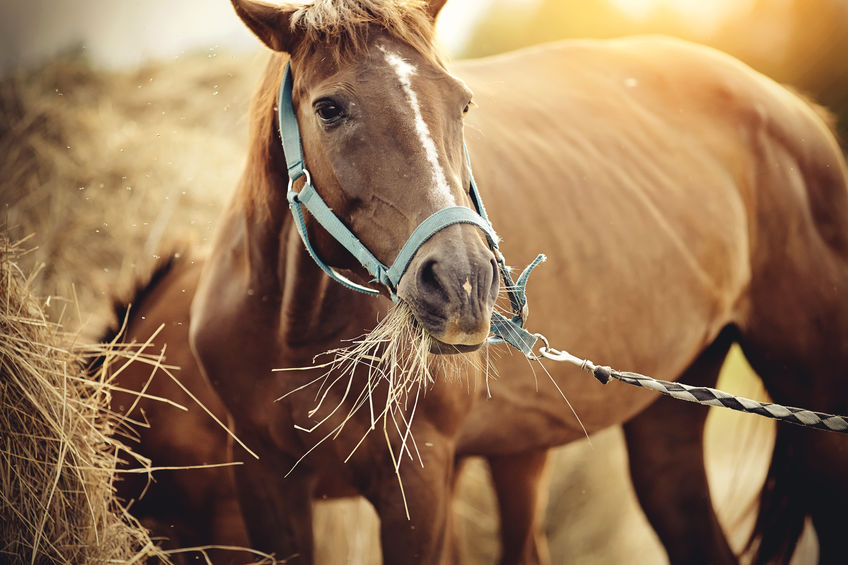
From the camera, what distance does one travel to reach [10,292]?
1905mm

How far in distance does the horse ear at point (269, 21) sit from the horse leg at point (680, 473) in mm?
2036

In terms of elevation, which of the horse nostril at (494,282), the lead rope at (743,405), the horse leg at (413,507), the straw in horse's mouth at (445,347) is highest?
the horse nostril at (494,282)

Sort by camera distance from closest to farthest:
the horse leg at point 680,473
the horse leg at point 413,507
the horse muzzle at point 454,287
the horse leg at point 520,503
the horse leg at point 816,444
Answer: the horse muzzle at point 454,287 → the horse leg at point 413,507 → the horse leg at point 816,444 → the horse leg at point 680,473 → the horse leg at point 520,503

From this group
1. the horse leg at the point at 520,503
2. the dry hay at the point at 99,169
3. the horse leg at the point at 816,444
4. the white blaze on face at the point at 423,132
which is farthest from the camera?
the dry hay at the point at 99,169

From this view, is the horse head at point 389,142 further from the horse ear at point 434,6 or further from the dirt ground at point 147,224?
the dirt ground at point 147,224

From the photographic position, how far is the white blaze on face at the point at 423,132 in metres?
1.40

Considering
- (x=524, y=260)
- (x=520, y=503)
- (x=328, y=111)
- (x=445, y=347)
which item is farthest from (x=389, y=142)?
(x=520, y=503)

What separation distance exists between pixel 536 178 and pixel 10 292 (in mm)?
1566

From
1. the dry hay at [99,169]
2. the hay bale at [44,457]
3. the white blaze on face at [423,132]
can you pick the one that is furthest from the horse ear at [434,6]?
the dry hay at [99,169]

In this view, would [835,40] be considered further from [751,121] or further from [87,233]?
[87,233]

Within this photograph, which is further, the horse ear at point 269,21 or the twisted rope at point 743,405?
the horse ear at point 269,21

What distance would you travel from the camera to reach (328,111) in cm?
153

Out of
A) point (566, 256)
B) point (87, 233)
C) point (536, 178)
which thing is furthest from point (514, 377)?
point (87, 233)

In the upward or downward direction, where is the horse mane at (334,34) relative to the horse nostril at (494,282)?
upward
